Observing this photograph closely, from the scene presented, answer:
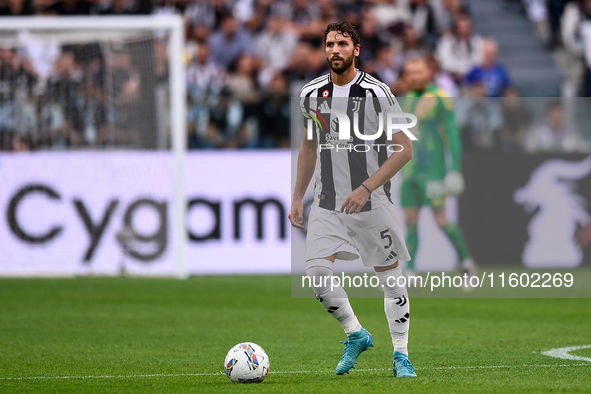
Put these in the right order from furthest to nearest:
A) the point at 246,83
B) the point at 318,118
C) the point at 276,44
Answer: the point at 276,44 → the point at 246,83 → the point at 318,118

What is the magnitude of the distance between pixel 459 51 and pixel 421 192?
5.50 metres

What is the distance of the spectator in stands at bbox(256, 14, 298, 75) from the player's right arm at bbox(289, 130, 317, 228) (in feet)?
31.5

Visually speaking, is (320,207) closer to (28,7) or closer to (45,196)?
(45,196)

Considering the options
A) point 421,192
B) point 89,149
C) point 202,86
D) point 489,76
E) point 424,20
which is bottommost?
point 421,192

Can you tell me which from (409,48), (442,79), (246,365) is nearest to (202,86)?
(409,48)

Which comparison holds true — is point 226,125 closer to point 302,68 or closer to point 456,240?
point 302,68

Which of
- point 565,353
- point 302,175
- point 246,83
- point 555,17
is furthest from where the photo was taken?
point 555,17

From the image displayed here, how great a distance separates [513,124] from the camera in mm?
13969

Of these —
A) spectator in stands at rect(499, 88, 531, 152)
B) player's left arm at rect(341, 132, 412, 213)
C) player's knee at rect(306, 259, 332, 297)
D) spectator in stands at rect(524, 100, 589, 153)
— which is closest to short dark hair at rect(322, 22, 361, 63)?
player's left arm at rect(341, 132, 412, 213)

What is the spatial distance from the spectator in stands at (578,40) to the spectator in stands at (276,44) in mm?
4667

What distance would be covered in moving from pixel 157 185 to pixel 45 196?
4.78ft

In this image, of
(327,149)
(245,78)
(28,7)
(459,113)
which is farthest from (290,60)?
(327,149)

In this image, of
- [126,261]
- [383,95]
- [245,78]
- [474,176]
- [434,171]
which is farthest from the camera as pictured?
[245,78]

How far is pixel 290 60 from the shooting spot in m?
15.5
